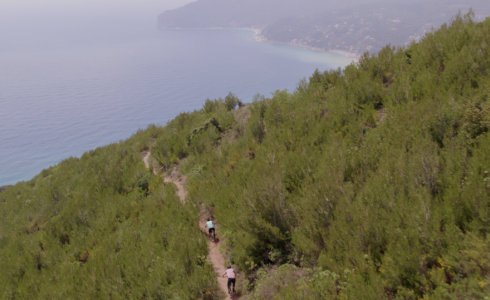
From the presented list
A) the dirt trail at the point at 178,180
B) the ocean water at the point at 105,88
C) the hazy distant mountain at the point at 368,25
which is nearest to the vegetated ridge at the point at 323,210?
the dirt trail at the point at 178,180

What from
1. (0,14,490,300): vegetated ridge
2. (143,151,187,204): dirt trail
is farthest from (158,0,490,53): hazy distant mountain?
(143,151,187,204): dirt trail

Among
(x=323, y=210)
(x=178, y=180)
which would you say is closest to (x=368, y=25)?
(x=178, y=180)

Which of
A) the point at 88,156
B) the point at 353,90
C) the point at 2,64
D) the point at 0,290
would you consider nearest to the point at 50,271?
the point at 0,290

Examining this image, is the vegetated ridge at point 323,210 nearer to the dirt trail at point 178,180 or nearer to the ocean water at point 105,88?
the dirt trail at point 178,180

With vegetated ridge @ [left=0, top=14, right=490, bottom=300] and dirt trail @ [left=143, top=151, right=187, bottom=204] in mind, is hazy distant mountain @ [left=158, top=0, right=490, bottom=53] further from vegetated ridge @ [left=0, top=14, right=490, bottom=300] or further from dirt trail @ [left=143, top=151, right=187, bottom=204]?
dirt trail @ [left=143, top=151, right=187, bottom=204]

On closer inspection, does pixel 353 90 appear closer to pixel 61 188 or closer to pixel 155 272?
pixel 155 272

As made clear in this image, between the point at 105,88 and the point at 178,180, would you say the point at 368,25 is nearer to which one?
the point at 105,88
